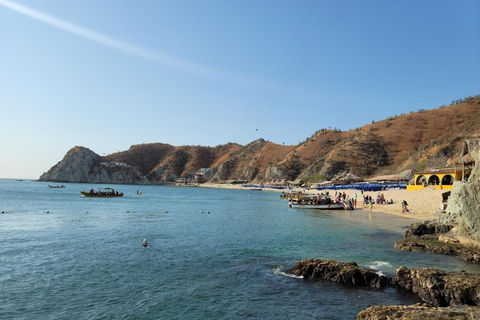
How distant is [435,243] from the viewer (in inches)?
763

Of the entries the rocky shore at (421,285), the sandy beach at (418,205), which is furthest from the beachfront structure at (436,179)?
the rocky shore at (421,285)

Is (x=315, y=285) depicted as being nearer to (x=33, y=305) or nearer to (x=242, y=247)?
(x=242, y=247)

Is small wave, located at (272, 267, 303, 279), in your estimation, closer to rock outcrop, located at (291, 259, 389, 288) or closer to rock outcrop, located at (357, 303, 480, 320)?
rock outcrop, located at (291, 259, 389, 288)

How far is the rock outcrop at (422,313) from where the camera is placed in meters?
7.54

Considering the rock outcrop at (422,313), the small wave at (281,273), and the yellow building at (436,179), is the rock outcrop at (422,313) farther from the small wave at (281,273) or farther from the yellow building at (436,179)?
the yellow building at (436,179)

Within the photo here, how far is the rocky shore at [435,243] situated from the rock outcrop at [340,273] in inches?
261

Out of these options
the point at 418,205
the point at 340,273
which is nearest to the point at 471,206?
the point at 340,273

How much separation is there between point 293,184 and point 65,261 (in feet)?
351

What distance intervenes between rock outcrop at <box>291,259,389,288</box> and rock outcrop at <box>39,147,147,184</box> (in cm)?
19019

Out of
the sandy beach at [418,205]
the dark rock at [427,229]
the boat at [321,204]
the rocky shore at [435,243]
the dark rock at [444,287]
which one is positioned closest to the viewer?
the dark rock at [444,287]

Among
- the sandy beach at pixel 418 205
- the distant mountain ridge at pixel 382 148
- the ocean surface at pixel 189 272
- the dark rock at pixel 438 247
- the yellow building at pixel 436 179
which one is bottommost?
the ocean surface at pixel 189 272

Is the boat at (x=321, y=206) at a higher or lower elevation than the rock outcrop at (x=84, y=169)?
lower

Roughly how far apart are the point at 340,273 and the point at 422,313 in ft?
18.7

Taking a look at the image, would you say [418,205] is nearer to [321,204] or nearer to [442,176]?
[442,176]
